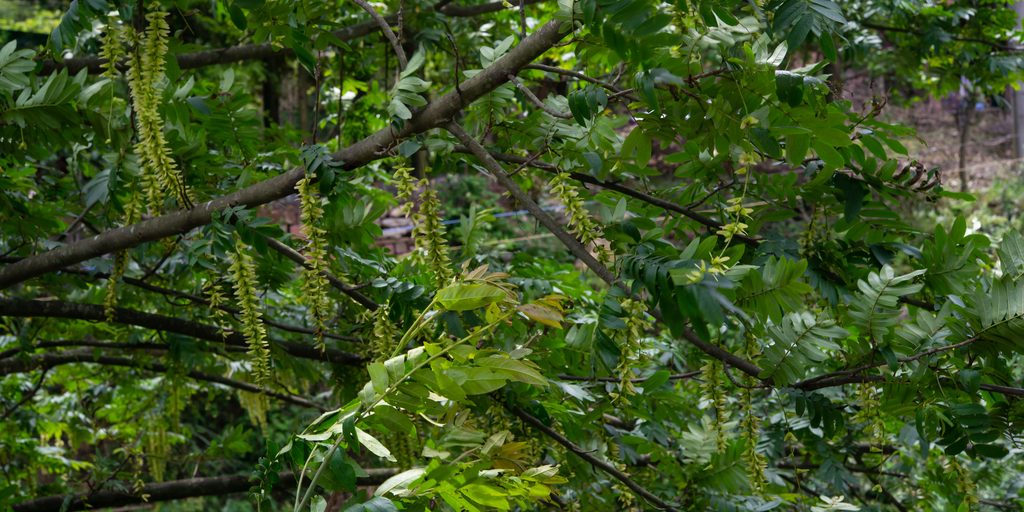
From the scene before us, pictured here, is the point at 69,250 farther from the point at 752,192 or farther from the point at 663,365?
the point at 663,365

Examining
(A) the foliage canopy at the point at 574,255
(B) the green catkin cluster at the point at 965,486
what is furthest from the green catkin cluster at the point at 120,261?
(B) the green catkin cluster at the point at 965,486

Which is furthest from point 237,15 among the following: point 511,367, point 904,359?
point 904,359

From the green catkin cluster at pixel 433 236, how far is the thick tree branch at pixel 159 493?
1.17 metres

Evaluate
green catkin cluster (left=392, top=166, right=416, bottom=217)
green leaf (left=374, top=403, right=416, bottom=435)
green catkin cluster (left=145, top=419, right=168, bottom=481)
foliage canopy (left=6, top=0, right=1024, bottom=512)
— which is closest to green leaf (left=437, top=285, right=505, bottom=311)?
foliage canopy (left=6, top=0, right=1024, bottom=512)

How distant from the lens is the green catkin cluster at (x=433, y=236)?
3.22 ft

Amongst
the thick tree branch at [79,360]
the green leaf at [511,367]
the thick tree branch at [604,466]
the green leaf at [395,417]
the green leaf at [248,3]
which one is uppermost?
the green leaf at [248,3]

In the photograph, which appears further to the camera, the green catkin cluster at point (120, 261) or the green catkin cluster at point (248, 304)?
the green catkin cluster at point (120, 261)

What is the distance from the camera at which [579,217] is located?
0.94 metres

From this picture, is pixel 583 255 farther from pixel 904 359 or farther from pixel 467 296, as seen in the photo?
pixel 904 359

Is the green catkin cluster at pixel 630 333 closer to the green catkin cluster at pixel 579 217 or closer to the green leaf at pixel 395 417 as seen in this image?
the green catkin cluster at pixel 579 217

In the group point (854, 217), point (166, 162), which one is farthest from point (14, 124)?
point (854, 217)

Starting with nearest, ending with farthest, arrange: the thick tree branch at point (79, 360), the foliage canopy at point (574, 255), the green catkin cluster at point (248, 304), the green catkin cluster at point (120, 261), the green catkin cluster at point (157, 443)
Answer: the foliage canopy at point (574, 255) → the green catkin cluster at point (248, 304) → the green catkin cluster at point (120, 261) → the thick tree branch at point (79, 360) → the green catkin cluster at point (157, 443)

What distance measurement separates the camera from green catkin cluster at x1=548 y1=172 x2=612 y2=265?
927 mm

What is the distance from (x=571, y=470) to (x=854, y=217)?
765mm
